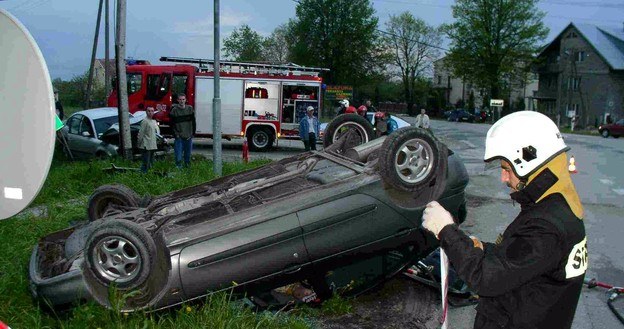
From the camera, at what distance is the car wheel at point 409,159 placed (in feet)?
15.7

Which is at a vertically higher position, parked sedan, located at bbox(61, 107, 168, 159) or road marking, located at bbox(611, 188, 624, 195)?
parked sedan, located at bbox(61, 107, 168, 159)

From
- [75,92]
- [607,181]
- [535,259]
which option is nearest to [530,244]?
[535,259]

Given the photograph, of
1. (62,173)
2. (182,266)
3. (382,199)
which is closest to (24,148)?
(182,266)

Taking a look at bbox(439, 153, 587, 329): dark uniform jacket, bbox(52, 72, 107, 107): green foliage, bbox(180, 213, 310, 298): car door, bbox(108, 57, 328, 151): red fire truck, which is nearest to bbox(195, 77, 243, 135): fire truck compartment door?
bbox(108, 57, 328, 151): red fire truck

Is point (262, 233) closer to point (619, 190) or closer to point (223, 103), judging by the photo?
point (619, 190)

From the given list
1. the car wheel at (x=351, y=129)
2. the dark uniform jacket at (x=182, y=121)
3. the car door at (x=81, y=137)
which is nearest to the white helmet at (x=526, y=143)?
the car wheel at (x=351, y=129)

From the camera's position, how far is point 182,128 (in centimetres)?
1301

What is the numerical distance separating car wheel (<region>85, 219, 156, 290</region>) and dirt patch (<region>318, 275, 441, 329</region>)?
1.50 m

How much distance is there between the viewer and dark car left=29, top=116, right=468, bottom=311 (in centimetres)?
427

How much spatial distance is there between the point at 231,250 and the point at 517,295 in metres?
2.37

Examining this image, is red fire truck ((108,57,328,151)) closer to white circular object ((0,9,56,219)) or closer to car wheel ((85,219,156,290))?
Result: car wheel ((85,219,156,290))

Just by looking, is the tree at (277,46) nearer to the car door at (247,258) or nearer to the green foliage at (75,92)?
the green foliage at (75,92)

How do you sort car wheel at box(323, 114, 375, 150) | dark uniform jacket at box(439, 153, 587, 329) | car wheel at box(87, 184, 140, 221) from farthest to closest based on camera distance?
1. car wheel at box(323, 114, 375, 150)
2. car wheel at box(87, 184, 140, 221)
3. dark uniform jacket at box(439, 153, 587, 329)

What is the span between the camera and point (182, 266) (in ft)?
14.1
